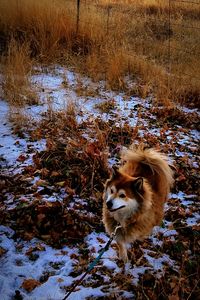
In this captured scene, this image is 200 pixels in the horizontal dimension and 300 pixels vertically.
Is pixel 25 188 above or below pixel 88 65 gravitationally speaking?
below

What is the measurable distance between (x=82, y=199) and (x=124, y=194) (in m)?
1.17

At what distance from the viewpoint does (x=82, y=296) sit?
2.67 m

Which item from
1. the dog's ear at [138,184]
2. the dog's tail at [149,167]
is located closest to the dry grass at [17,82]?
the dog's tail at [149,167]

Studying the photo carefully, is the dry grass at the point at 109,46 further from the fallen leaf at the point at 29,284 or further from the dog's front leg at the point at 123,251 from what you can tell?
the fallen leaf at the point at 29,284

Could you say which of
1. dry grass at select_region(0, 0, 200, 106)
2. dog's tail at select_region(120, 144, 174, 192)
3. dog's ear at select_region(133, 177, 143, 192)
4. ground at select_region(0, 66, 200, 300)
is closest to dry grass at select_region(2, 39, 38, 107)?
ground at select_region(0, 66, 200, 300)

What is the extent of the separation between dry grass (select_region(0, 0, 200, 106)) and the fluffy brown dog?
2.80 meters

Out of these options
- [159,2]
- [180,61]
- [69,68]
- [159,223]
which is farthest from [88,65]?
[159,2]

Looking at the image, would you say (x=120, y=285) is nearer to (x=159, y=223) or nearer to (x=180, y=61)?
(x=159, y=223)

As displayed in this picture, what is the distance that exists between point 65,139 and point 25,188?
120 centimetres

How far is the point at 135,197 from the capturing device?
9.11ft

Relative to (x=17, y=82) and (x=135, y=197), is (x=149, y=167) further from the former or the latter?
(x=17, y=82)

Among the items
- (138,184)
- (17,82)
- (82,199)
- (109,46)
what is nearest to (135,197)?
(138,184)

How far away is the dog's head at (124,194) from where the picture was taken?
2670 millimetres

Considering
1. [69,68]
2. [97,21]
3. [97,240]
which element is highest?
[97,21]
